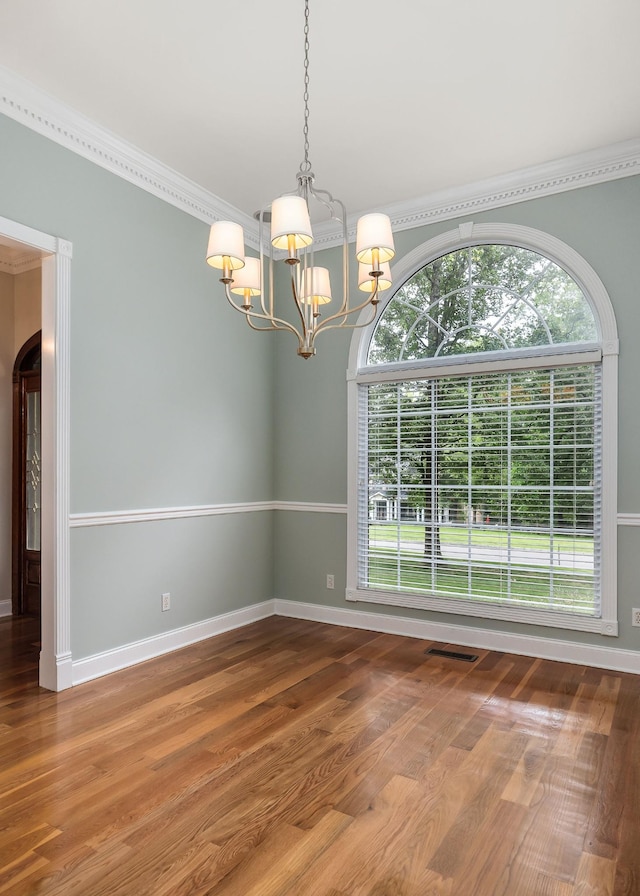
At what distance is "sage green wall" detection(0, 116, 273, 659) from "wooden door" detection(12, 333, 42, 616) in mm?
1644

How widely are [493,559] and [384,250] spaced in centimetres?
238

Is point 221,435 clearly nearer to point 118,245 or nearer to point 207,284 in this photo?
point 207,284

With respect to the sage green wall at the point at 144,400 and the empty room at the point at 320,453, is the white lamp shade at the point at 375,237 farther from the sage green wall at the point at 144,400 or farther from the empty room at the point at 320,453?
the sage green wall at the point at 144,400

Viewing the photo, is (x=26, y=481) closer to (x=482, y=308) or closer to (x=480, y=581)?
(x=480, y=581)

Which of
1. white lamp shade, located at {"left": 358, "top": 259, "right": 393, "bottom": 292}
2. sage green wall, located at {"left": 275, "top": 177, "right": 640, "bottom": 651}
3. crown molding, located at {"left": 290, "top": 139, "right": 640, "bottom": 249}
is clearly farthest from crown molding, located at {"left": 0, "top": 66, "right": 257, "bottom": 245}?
white lamp shade, located at {"left": 358, "top": 259, "right": 393, "bottom": 292}

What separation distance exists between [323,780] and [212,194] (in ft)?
12.2

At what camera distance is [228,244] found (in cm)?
253

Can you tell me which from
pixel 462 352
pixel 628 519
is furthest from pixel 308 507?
pixel 628 519

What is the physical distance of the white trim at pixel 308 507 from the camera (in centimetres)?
467

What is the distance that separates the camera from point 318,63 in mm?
2875

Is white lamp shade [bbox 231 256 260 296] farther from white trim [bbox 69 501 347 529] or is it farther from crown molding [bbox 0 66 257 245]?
white trim [bbox 69 501 347 529]

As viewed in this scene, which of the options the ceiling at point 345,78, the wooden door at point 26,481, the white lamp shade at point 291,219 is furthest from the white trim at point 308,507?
the white lamp shade at point 291,219

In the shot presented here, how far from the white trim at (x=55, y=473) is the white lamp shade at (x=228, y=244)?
3.87ft

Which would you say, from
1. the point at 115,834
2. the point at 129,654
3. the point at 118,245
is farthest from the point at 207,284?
the point at 115,834
